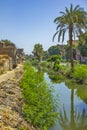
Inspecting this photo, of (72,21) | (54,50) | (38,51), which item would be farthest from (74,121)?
(54,50)

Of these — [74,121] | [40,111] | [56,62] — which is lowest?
[74,121]

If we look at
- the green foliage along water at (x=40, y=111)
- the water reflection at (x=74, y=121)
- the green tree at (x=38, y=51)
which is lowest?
the water reflection at (x=74, y=121)

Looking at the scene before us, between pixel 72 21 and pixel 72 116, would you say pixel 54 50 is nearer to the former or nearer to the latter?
pixel 72 21

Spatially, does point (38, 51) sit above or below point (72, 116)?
above

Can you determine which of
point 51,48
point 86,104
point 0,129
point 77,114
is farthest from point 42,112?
point 51,48

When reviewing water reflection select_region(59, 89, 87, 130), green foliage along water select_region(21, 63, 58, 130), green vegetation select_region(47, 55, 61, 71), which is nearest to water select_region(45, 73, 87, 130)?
water reflection select_region(59, 89, 87, 130)

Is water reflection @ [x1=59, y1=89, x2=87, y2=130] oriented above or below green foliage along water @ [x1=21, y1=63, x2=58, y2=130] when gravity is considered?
Result: below

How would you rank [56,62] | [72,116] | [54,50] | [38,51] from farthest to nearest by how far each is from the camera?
[54,50]
[38,51]
[56,62]
[72,116]

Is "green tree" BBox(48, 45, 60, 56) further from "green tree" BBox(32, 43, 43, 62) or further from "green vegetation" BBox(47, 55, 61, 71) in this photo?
"green vegetation" BBox(47, 55, 61, 71)

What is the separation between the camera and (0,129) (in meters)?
9.98

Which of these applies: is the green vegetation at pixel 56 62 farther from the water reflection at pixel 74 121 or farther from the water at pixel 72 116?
the water reflection at pixel 74 121

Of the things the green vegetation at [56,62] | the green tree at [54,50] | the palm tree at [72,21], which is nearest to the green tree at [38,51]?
the green tree at [54,50]

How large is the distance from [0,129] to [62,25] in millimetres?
35559

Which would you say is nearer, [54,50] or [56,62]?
[56,62]
